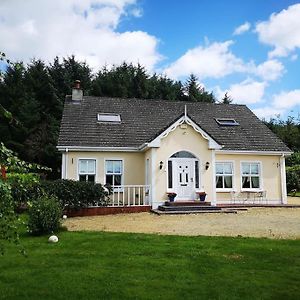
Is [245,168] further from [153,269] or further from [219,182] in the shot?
[153,269]

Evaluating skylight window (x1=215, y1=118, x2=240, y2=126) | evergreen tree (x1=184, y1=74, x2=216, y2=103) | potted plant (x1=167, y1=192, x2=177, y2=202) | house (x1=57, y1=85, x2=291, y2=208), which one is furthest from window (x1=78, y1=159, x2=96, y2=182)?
evergreen tree (x1=184, y1=74, x2=216, y2=103)

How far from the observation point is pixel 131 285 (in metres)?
6.40

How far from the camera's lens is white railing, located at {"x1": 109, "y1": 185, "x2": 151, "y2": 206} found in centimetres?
1920

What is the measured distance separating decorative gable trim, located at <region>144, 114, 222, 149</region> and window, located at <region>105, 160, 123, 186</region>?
228 cm

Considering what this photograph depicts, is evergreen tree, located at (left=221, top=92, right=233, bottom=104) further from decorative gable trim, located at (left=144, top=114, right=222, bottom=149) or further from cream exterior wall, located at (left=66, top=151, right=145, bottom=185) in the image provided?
cream exterior wall, located at (left=66, top=151, right=145, bottom=185)

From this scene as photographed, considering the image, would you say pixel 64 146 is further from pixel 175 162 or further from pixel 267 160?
pixel 267 160

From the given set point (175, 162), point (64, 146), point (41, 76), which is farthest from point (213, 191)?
point (41, 76)

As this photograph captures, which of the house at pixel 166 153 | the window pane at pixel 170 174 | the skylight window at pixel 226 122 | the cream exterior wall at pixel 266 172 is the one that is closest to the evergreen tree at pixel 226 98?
the house at pixel 166 153

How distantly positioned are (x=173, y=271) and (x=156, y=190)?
39.2 ft

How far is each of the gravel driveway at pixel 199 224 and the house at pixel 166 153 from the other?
122 inches

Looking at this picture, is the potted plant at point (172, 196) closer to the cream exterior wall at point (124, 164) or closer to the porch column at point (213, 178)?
the porch column at point (213, 178)

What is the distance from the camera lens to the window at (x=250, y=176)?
A: 2217cm

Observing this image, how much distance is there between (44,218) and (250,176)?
14165 millimetres

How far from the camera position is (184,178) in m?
19.9
